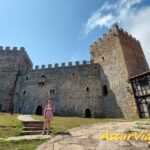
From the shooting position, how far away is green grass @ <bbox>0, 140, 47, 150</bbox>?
4238mm

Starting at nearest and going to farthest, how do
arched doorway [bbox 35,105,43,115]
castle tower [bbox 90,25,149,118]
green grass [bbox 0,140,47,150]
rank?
green grass [bbox 0,140,47,150] → castle tower [bbox 90,25,149,118] → arched doorway [bbox 35,105,43,115]

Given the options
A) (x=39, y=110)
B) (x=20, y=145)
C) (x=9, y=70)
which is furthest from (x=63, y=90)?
(x=20, y=145)

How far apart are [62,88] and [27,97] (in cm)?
506

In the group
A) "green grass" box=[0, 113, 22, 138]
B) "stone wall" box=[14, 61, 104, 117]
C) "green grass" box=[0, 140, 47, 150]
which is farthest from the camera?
"stone wall" box=[14, 61, 104, 117]

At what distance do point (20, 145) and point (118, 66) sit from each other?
15750 millimetres

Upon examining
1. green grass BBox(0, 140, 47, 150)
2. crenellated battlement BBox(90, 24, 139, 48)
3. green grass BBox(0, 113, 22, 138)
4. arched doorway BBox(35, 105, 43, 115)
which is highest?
crenellated battlement BBox(90, 24, 139, 48)

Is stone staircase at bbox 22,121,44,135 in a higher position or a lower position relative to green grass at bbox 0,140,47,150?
higher

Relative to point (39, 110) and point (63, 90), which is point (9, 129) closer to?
point (63, 90)

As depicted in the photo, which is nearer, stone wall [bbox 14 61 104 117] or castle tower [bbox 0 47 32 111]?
stone wall [bbox 14 61 104 117]

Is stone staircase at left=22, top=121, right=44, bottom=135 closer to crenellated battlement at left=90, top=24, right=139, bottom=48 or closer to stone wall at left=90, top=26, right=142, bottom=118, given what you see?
stone wall at left=90, top=26, right=142, bottom=118

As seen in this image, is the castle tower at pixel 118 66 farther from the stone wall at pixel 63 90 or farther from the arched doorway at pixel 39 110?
the arched doorway at pixel 39 110

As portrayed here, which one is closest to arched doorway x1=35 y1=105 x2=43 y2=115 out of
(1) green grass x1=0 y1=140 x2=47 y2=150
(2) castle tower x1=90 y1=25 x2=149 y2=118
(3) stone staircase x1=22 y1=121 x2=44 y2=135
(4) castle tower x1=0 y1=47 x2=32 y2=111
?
(4) castle tower x1=0 y1=47 x2=32 y2=111

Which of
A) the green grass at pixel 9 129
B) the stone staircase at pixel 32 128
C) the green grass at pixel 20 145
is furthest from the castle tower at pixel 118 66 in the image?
the green grass at pixel 20 145

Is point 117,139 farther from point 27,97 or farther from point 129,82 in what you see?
point 27,97
